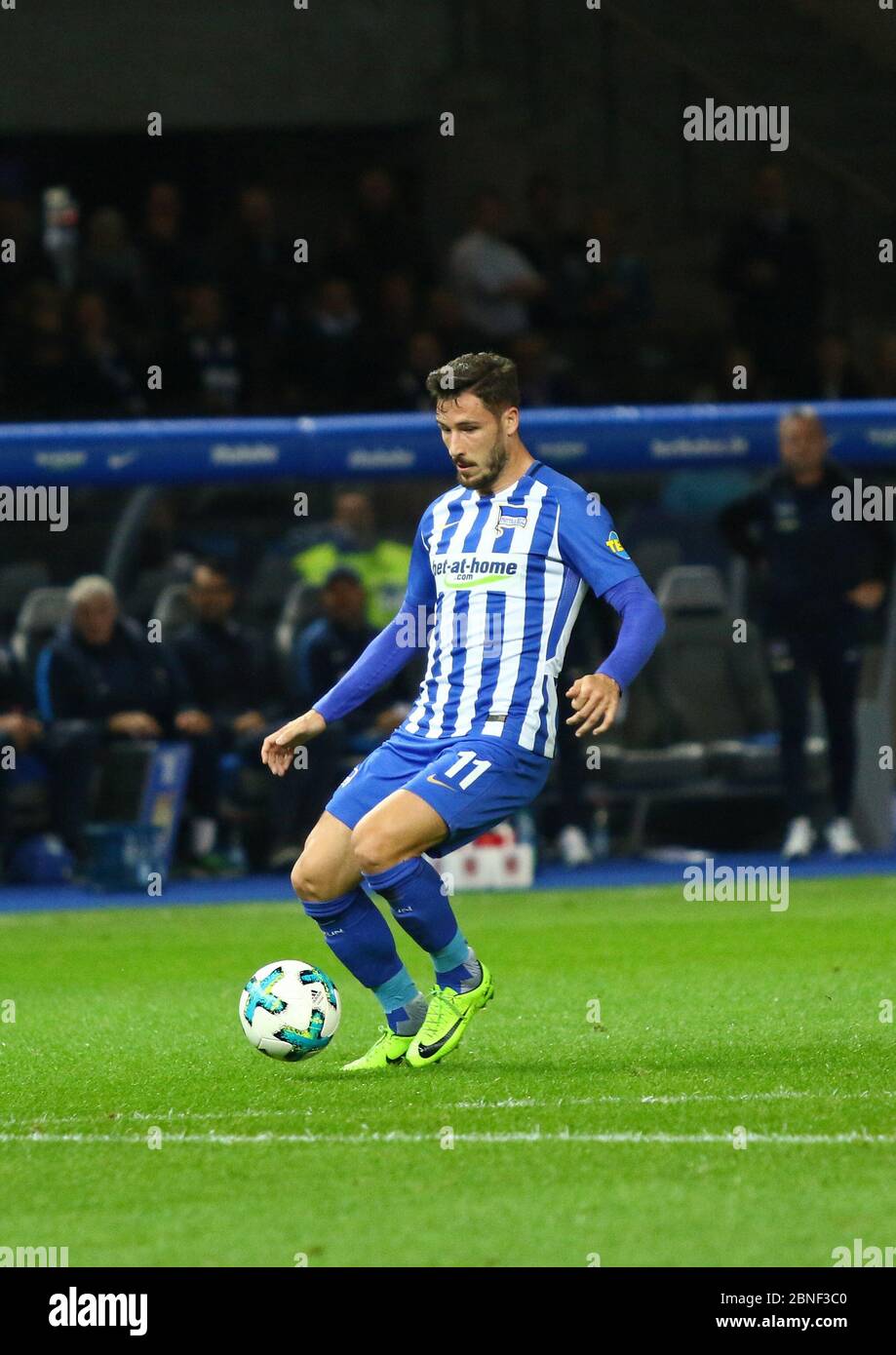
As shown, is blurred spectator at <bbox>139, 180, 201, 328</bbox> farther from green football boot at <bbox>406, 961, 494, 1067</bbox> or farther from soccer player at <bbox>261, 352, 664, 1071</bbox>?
green football boot at <bbox>406, 961, 494, 1067</bbox>

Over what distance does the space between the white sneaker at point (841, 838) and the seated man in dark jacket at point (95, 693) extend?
3.72 m

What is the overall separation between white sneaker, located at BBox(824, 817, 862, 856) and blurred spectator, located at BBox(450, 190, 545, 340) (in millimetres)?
5024

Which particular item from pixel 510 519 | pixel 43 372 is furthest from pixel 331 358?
pixel 510 519

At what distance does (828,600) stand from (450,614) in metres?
7.06

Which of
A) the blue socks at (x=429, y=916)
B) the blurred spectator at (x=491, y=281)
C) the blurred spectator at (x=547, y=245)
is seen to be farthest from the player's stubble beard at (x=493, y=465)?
the blurred spectator at (x=547, y=245)

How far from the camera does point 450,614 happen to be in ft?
23.5

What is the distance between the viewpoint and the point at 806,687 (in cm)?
1390

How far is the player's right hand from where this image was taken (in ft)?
23.2

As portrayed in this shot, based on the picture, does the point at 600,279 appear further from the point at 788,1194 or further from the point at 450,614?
the point at 788,1194

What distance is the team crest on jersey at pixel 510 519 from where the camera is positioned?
7.11 meters

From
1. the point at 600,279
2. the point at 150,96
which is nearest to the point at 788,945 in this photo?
the point at 600,279

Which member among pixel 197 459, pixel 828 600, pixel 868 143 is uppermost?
pixel 868 143

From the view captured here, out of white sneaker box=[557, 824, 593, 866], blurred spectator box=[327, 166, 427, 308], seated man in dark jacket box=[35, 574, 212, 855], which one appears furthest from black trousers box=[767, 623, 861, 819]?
blurred spectator box=[327, 166, 427, 308]

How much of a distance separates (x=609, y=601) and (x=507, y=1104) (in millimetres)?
1450
